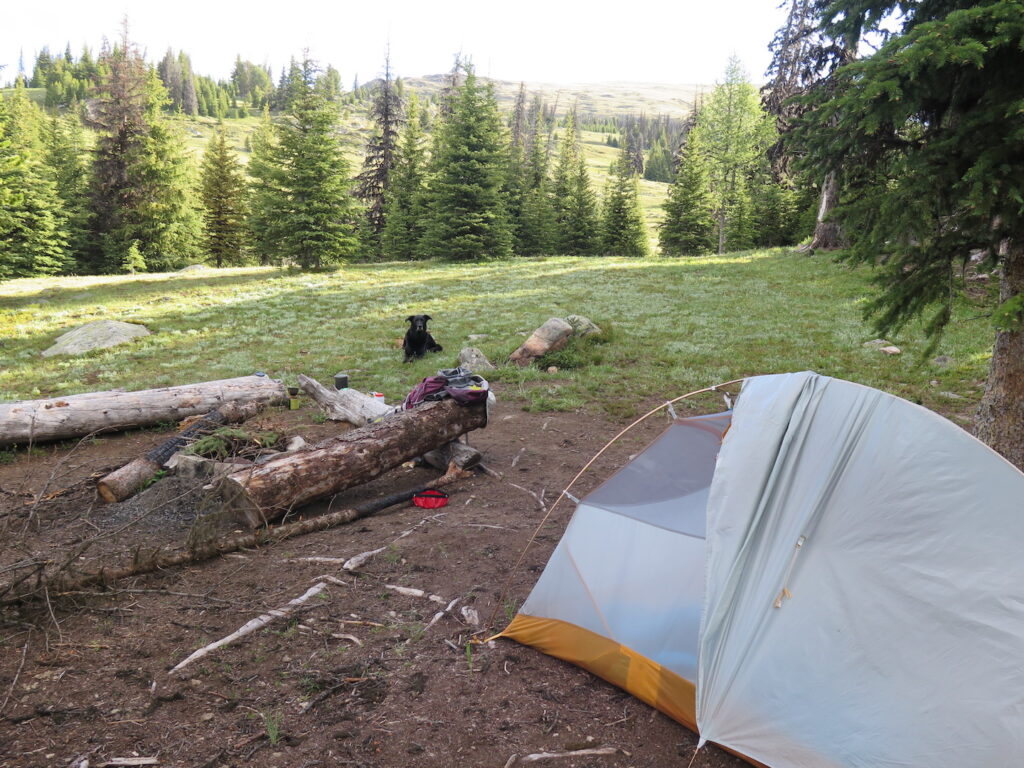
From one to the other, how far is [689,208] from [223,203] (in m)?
28.9

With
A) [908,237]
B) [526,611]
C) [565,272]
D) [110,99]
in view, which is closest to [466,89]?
[565,272]

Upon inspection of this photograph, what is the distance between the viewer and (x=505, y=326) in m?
16.5

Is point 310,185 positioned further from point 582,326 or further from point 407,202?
point 582,326

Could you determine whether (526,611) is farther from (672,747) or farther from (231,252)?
(231,252)

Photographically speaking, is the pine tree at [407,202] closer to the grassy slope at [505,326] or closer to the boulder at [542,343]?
the grassy slope at [505,326]

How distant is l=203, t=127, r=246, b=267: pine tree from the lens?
35.9m

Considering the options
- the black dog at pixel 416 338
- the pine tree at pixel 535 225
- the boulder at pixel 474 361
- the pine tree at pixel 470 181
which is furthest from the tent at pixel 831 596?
the pine tree at pixel 535 225

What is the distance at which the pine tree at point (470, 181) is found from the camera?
29016 mm

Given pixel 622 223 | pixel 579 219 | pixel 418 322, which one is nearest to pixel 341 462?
pixel 418 322

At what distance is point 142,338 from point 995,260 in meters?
18.0

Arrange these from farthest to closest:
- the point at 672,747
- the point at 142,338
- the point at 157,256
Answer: the point at 157,256 → the point at 142,338 → the point at 672,747

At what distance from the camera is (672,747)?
3.44 metres

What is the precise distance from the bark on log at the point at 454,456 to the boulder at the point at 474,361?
449 centimetres

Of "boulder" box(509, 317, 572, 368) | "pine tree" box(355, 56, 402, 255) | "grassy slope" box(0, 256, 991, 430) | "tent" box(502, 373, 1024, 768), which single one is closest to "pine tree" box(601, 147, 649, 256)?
"grassy slope" box(0, 256, 991, 430)
